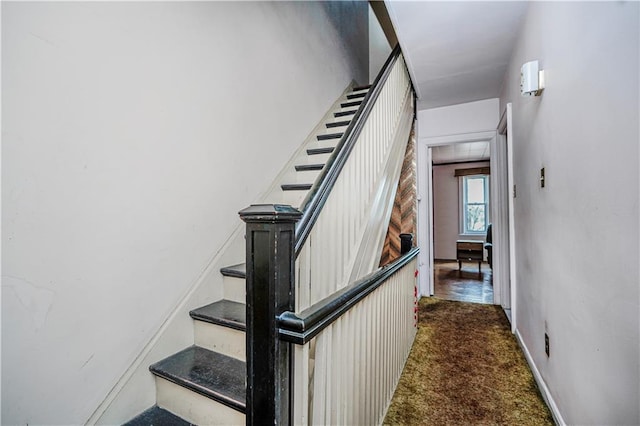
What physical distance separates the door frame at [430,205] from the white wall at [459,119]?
0.24ft

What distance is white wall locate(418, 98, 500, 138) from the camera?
3.66 meters

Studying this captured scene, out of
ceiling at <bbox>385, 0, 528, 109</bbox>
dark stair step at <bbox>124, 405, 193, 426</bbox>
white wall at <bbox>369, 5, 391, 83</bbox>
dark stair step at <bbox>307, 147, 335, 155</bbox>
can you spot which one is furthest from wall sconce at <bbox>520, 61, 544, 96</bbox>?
white wall at <bbox>369, 5, 391, 83</bbox>

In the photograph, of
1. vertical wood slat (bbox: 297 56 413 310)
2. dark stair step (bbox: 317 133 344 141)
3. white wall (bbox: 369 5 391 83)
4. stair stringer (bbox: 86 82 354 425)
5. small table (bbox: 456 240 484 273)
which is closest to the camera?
vertical wood slat (bbox: 297 56 413 310)

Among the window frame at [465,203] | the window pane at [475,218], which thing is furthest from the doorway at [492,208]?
the window pane at [475,218]

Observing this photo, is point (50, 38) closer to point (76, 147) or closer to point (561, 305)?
point (76, 147)

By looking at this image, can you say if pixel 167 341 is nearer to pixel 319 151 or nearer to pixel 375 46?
pixel 319 151

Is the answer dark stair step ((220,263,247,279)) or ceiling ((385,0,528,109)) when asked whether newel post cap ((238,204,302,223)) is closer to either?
dark stair step ((220,263,247,279))

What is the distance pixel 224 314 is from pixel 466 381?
1.60m

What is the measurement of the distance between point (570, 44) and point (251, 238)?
1593 mm

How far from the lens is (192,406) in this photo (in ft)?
4.66

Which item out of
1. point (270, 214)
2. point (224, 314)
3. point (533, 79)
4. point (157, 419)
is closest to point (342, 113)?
point (533, 79)

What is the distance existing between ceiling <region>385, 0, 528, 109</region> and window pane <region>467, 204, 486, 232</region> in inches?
181

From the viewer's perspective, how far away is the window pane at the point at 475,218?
7535 mm

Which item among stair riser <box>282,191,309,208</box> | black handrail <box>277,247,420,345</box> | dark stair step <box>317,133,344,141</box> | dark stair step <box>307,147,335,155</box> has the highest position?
dark stair step <box>317,133,344,141</box>
